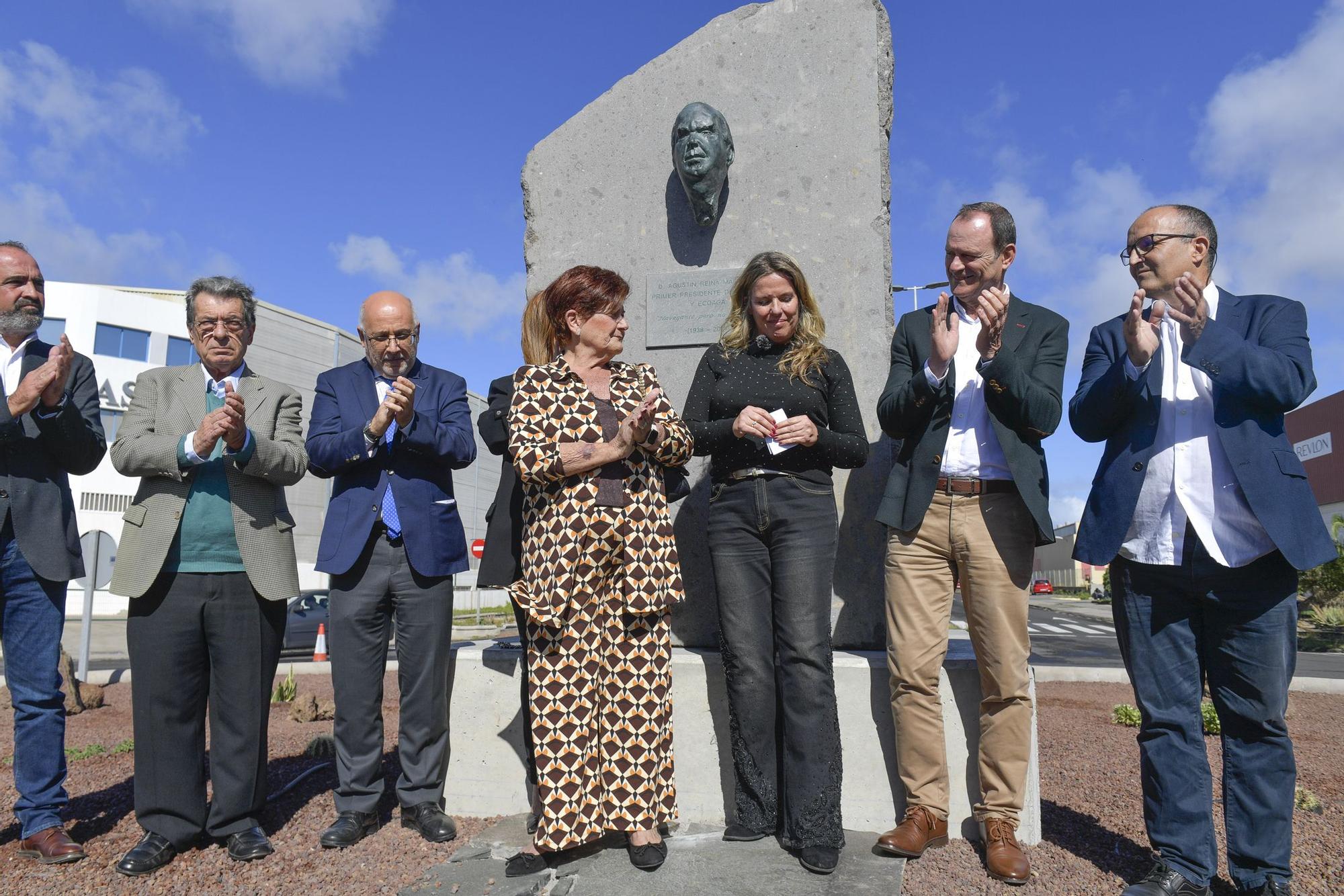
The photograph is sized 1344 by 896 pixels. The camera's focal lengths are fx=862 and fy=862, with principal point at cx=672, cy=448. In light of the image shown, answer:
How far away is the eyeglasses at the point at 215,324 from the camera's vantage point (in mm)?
3486

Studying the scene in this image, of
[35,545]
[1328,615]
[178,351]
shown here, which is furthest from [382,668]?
[178,351]

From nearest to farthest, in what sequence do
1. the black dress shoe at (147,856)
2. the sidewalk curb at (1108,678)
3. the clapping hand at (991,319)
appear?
1. the clapping hand at (991,319)
2. the black dress shoe at (147,856)
3. the sidewalk curb at (1108,678)

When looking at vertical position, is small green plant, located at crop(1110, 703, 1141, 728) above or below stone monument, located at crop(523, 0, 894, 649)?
below

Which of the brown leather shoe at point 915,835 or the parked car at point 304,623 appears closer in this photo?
the brown leather shoe at point 915,835

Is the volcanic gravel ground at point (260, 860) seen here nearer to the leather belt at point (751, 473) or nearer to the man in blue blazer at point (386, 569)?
the man in blue blazer at point (386, 569)

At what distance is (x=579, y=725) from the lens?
3020mm

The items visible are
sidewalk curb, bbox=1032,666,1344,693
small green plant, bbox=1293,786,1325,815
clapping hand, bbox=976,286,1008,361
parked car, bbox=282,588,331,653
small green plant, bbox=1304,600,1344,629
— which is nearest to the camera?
clapping hand, bbox=976,286,1008,361

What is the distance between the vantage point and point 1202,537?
2801 millimetres

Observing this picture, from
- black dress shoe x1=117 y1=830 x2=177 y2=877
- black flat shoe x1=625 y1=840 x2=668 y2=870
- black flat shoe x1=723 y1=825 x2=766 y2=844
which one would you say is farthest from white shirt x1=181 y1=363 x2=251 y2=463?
black flat shoe x1=723 y1=825 x2=766 y2=844

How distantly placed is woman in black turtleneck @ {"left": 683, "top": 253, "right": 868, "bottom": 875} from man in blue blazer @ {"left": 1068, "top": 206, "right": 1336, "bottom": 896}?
929 mm

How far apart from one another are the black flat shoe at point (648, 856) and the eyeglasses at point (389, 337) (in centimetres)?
218

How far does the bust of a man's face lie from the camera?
4.20 metres

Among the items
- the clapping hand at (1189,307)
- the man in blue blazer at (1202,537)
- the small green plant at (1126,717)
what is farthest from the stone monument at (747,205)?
the small green plant at (1126,717)

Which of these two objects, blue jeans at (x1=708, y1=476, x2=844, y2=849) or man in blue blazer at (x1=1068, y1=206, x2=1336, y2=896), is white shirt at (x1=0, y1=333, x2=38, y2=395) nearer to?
blue jeans at (x1=708, y1=476, x2=844, y2=849)
